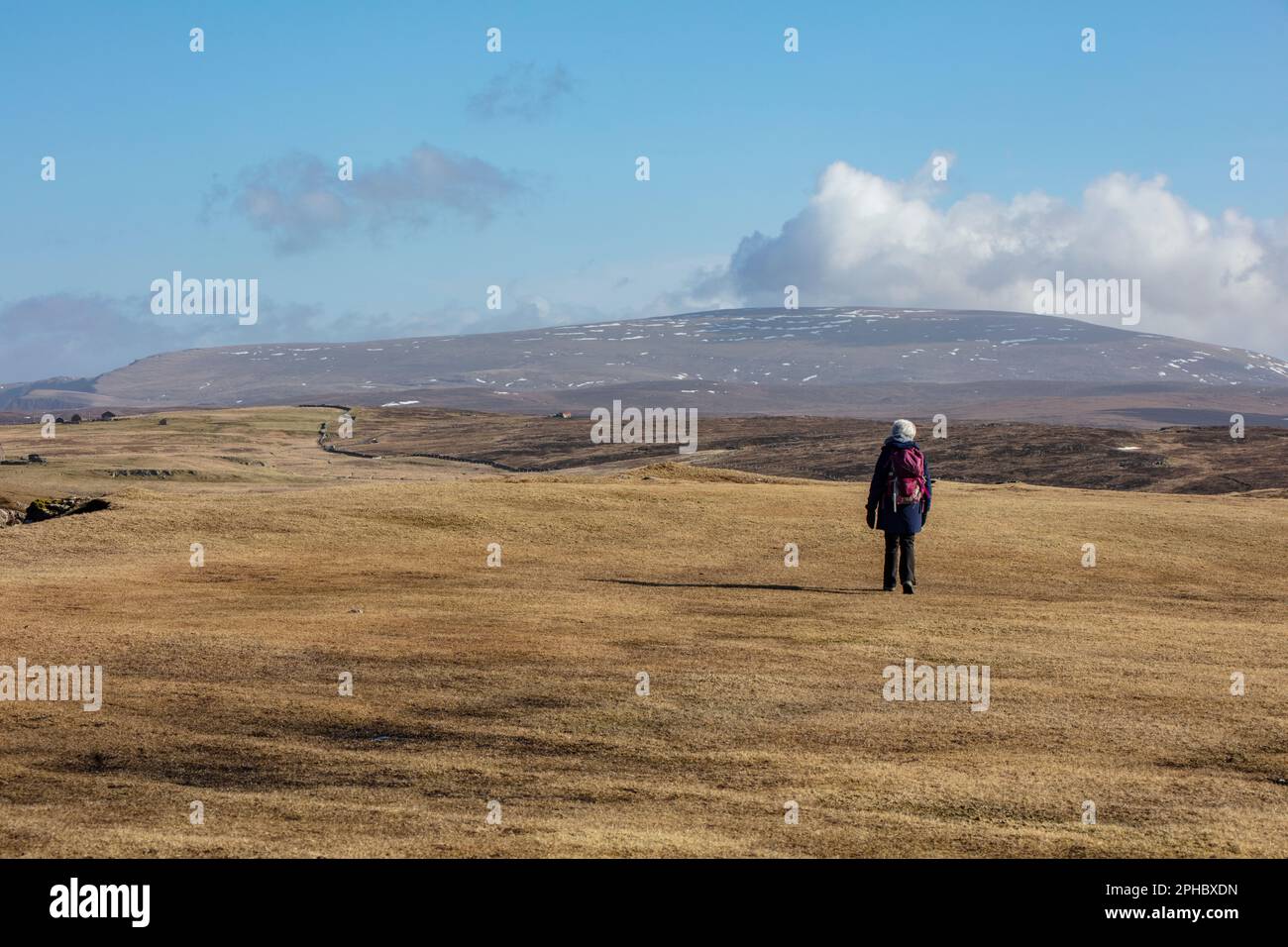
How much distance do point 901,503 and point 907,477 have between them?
19.2 inches

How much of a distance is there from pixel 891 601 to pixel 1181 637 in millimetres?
5123

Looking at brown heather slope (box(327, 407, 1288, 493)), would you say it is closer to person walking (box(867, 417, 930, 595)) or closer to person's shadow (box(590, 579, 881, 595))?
person walking (box(867, 417, 930, 595))

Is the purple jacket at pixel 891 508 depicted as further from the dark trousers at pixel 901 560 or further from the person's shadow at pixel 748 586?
the person's shadow at pixel 748 586

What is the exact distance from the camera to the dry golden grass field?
38.9 feet

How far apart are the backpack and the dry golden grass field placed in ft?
6.36

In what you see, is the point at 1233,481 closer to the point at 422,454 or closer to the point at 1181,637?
the point at 1181,637

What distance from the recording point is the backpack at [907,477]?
25938 millimetres

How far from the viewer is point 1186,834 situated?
11305 millimetres

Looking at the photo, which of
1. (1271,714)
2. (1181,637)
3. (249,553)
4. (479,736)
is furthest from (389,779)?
(249,553)

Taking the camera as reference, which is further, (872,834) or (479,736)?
(479,736)

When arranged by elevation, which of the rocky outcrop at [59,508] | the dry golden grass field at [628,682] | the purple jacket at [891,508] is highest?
the purple jacket at [891,508]
